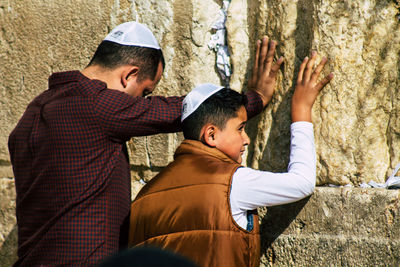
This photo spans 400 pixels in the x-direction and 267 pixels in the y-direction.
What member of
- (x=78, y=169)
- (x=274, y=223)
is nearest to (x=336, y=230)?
(x=274, y=223)

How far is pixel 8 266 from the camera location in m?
3.79

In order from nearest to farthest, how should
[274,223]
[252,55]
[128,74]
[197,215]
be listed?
1. [197,215]
2. [128,74]
3. [274,223]
4. [252,55]

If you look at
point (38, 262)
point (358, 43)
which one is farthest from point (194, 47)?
point (38, 262)

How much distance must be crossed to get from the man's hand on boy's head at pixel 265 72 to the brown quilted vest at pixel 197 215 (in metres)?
0.58

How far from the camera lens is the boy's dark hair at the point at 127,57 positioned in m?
2.60

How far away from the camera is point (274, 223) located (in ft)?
9.17

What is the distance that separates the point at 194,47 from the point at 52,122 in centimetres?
112

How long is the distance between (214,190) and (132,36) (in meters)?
0.89

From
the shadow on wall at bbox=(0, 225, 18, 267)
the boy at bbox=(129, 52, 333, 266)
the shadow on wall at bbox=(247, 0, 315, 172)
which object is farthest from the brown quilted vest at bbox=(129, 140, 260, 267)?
the shadow on wall at bbox=(0, 225, 18, 267)

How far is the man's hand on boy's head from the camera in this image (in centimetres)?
287

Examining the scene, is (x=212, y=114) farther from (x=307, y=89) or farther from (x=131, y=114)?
(x=307, y=89)

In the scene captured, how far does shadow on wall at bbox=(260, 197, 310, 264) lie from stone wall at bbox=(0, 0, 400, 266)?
0.06 metres

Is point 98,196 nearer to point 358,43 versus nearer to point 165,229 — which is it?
point 165,229

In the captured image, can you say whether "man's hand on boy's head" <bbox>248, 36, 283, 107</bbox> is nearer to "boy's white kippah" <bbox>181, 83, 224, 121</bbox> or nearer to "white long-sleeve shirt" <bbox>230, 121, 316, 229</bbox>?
"boy's white kippah" <bbox>181, 83, 224, 121</bbox>
